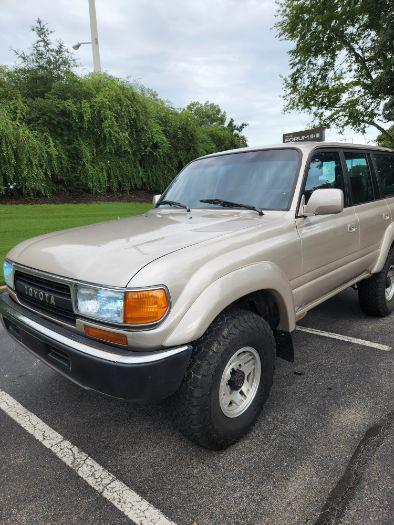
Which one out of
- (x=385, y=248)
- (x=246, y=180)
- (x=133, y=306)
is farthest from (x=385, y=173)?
(x=133, y=306)

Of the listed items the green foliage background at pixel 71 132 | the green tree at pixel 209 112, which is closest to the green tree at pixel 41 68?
the green foliage background at pixel 71 132

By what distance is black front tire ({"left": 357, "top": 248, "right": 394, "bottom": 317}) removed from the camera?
13.4 feet

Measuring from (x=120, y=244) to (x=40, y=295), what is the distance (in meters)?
0.58

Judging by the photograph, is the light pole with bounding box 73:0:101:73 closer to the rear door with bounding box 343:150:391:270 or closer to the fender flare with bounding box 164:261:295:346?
the rear door with bounding box 343:150:391:270

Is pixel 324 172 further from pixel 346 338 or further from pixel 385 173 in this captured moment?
pixel 346 338

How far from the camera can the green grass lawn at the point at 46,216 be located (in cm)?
902

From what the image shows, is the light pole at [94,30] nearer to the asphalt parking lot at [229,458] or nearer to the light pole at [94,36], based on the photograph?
the light pole at [94,36]

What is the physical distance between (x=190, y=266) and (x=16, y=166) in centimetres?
1347

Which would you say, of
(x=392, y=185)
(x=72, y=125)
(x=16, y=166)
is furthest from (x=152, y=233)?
(x=72, y=125)

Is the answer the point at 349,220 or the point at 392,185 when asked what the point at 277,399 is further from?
the point at 392,185

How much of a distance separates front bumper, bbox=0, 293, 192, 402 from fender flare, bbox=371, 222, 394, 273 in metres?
2.77

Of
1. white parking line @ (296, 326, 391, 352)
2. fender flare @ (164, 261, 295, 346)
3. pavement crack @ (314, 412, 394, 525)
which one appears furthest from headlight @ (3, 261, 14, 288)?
white parking line @ (296, 326, 391, 352)

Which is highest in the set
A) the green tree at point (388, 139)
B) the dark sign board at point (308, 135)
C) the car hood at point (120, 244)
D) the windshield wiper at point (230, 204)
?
the green tree at point (388, 139)

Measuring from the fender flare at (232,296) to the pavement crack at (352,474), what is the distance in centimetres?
81
